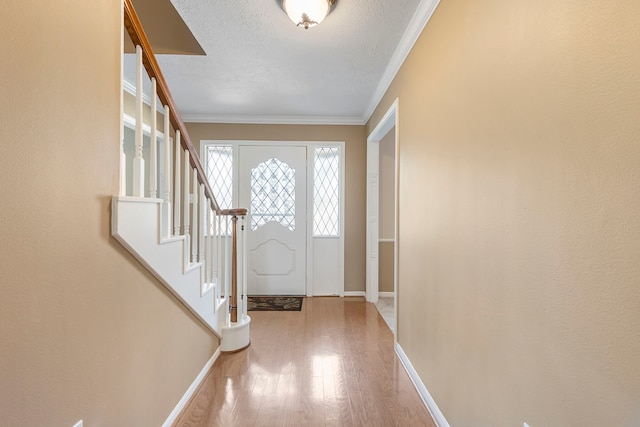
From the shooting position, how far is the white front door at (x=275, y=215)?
4285 millimetres

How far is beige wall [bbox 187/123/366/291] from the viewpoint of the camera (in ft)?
14.0

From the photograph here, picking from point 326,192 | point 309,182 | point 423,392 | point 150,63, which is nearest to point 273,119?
point 309,182

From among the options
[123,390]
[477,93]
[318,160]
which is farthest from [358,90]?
[123,390]

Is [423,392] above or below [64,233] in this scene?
below

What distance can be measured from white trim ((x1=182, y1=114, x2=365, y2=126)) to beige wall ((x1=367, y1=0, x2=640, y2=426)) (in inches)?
98.2

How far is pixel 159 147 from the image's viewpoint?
3934 mm

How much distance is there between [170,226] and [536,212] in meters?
1.57

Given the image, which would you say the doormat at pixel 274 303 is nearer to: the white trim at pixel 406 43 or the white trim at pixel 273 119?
the white trim at pixel 273 119

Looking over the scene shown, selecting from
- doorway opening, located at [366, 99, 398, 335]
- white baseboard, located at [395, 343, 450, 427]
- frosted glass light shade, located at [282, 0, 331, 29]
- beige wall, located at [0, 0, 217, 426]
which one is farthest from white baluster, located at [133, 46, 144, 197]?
doorway opening, located at [366, 99, 398, 335]

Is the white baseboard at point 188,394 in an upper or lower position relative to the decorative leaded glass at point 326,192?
lower

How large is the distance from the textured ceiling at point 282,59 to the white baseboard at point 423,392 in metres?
2.18

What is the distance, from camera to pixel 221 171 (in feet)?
14.1

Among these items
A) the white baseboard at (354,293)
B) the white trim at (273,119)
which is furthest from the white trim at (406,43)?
the white baseboard at (354,293)

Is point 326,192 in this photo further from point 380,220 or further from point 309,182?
point 380,220
